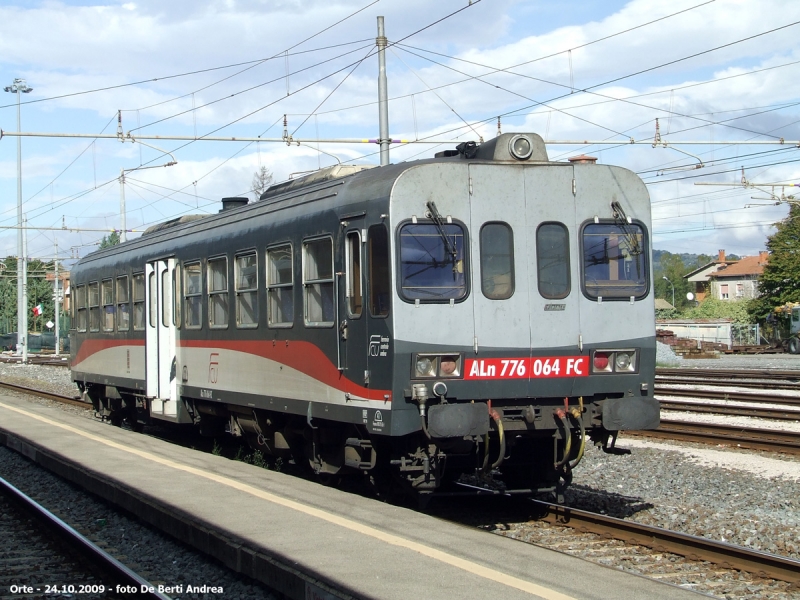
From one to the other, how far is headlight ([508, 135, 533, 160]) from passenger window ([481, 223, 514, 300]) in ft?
2.22

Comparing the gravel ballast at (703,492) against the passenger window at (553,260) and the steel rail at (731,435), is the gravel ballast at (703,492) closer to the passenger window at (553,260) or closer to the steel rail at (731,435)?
the steel rail at (731,435)

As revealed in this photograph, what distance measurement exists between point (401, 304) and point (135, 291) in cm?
835

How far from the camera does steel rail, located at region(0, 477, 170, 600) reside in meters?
6.67

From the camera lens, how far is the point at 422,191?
27.5ft

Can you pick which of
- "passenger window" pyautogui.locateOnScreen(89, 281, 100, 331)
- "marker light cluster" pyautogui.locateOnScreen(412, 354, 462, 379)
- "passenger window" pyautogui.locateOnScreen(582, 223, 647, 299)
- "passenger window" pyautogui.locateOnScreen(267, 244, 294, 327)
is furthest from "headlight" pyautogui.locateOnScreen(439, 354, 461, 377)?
"passenger window" pyautogui.locateOnScreen(89, 281, 100, 331)

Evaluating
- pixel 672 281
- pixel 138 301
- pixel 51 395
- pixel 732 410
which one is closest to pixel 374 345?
pixel 138 301

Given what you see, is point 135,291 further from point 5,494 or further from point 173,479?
point 173,479

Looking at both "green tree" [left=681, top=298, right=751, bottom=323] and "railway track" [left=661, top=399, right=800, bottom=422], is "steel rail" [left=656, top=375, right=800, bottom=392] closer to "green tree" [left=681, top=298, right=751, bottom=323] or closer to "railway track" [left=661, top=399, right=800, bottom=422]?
"railway track" [left=661, top=399, right=800, bottom=422]

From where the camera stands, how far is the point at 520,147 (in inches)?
348

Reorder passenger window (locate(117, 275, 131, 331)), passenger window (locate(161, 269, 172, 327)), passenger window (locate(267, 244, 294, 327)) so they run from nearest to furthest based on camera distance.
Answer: passenger window (locate(267, 244, 294, 327)) → passenger window (locate(161, 269, 172, 327)) → passenger window (locate(117, 275, 131, 331))

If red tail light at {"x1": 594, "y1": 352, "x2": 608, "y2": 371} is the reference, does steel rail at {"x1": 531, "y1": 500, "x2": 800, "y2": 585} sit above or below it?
below

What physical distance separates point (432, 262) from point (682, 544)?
9.89 feet

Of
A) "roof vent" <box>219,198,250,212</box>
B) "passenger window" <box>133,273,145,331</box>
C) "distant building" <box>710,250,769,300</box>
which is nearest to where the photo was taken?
"roof vent" <box>219,198,250,212</box>

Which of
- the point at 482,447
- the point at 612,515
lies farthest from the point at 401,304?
the point at 612,515
